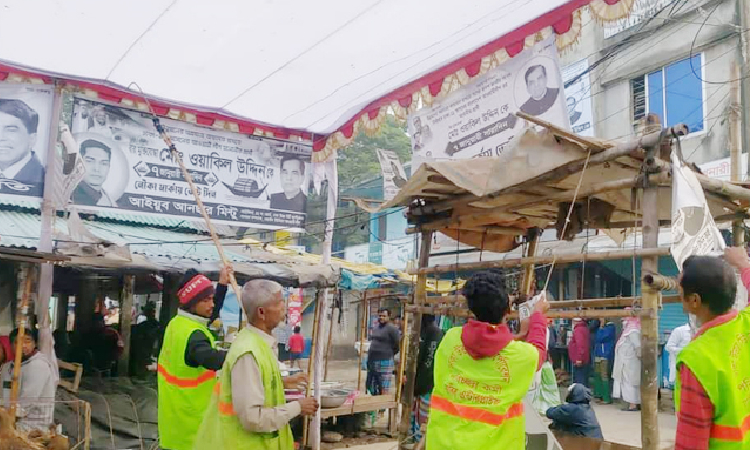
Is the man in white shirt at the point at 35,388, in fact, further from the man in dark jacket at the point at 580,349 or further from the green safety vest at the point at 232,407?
the man in dark jacket at the point at 580,349

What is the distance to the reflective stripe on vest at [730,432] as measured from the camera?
86.7 inches

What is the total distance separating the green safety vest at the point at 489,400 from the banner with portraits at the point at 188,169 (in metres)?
4.13

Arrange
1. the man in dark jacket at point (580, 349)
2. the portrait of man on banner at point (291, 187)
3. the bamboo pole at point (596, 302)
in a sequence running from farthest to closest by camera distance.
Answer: the man in dark jacket at point (580, 349), the portrait of man on banner at point (291, 187), the bamboo pole at point (596, 302)

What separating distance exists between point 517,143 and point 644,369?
1495 mm

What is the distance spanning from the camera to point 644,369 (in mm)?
3213

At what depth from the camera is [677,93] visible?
1412cm

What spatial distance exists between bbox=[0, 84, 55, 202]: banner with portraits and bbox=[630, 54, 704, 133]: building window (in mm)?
12285

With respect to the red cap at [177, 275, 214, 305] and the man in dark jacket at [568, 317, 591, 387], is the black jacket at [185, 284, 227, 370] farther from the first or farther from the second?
the man in dark jacket at [568, 317, 591, 387]

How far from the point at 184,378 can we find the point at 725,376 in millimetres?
3012

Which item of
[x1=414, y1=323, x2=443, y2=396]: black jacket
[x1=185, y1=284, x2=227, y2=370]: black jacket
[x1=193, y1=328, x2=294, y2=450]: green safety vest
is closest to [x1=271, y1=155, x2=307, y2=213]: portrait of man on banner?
[x1=414, y1=323, x2=443, y2=396]: black jacket

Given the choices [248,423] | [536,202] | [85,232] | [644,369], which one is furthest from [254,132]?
[644,369]

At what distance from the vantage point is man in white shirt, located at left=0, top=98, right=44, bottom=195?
5.39 metres

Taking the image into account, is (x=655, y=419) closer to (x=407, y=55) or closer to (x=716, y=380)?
(x=716, y=380)

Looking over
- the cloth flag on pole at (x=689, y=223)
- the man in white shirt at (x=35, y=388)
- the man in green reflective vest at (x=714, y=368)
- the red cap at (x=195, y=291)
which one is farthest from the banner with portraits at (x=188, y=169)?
the man in green reflective vest at (x=714, y=368)
